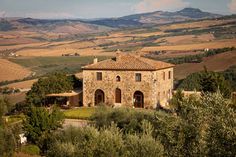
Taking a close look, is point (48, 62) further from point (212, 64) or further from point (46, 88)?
point (46, 88)

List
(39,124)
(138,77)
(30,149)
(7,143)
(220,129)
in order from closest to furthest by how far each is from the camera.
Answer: (220,129), (7,143), (30,149), (39,124), (138,77)

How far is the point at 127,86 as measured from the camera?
43.0 m

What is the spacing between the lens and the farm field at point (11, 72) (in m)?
95.2

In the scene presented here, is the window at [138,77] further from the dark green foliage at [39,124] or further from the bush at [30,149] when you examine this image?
the bush at [30,149]

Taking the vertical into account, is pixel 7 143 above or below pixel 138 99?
above

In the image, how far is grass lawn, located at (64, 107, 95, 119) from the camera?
1502 inches

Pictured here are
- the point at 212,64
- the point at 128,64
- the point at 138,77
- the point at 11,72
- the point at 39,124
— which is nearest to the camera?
the point at 39,124

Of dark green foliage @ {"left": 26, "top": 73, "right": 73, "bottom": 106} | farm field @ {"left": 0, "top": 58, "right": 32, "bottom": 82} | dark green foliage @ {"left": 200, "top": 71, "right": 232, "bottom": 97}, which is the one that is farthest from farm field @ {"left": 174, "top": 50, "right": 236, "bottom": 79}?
dark green foliage @ {"left": 200, "top": 71, "right": 232, "bottom": 97}

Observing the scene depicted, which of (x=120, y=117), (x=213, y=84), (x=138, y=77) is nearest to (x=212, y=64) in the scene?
(x=213, y=84)

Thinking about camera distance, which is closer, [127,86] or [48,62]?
[127,86]

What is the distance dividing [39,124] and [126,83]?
12794mm

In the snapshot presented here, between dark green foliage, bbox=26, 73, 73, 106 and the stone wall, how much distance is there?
9.43 ft

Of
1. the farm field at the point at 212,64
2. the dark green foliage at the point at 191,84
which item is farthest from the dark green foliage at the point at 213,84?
the farm field at the point at 212,64

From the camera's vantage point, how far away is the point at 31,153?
30266 millimetres
